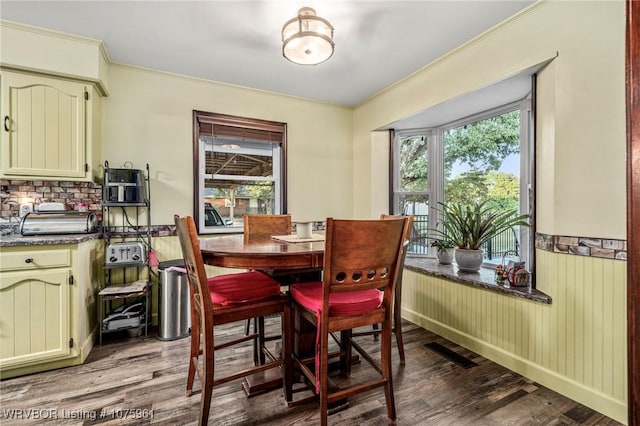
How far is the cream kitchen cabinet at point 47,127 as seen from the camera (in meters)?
2.13

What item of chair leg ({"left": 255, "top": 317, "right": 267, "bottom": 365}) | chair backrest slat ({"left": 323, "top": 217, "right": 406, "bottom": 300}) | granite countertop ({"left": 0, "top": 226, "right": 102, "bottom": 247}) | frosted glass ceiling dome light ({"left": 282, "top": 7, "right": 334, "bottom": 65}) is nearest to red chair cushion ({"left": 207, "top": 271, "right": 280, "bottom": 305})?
chair leg ({"left": 255, "top": 317, "right": 267, "bottom": 365})

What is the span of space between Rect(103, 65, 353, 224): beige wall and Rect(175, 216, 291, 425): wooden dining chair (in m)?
1.50

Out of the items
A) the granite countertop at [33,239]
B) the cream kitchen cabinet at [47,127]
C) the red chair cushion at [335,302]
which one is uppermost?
the cream kitchen cabinet at [47,127]

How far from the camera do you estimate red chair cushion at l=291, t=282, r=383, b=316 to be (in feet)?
4.73

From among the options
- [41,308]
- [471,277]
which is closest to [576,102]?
[471,277]

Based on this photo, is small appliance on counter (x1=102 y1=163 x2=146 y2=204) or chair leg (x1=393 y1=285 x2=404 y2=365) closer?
chair leg (x1=393 y1=285 x2=404 y2=365)

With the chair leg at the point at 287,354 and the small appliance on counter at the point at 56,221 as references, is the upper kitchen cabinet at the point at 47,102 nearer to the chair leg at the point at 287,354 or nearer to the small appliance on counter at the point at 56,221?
the small appliance on counter at the point at 56,221

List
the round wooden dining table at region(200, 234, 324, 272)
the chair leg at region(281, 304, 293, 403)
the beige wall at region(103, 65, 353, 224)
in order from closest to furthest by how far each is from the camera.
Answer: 1. the round wooden dining table at region(200, 234, 324, 272)
2. the chair leg at region(281, 304, 293, 403)
3. the beige wall at region(103, 65, 353, 224)

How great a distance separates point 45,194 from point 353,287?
271cm

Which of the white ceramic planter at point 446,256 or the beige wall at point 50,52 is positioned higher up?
the beige wall at point 50,52

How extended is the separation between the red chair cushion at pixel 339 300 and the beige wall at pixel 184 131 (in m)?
1.86

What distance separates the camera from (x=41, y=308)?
6.44ft

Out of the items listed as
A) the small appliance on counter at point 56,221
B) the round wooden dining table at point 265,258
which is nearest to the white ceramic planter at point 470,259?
the round wooden dining table at point 265,258

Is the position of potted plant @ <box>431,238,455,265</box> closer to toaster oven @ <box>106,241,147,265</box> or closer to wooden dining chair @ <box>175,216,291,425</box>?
wooden dining chair @ <box>175,216,291,425</box>
